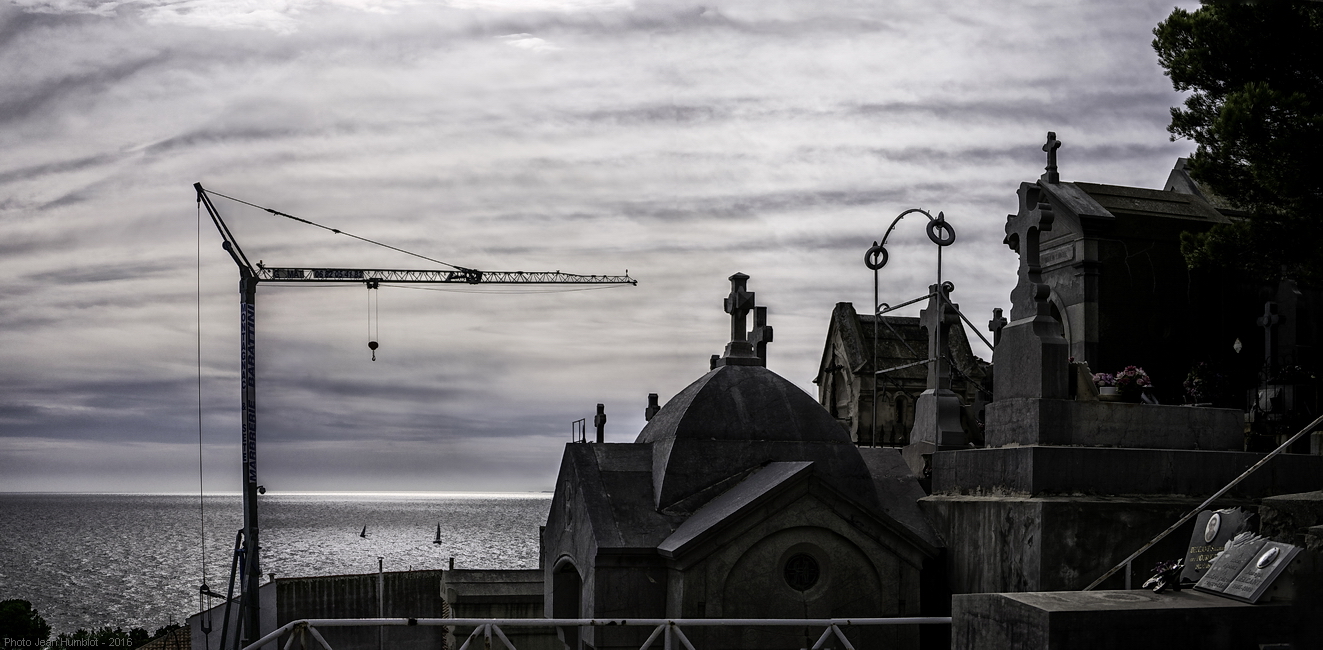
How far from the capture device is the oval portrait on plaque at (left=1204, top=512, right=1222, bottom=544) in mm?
8844

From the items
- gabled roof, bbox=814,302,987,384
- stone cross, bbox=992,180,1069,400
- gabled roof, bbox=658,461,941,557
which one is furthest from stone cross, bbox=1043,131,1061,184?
gabled roof, bbox=814,302,987,384

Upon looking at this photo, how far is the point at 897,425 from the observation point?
30.5m

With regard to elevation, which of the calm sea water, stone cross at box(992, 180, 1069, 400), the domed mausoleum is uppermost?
stone cross at box(992, 180, 1069, 400)

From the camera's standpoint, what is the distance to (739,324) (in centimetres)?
1474


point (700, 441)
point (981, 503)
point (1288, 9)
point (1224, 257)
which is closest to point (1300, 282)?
point (1224, 257)

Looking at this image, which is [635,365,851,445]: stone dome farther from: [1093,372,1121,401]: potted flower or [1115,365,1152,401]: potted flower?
[1115,365,1152,401]: potted flower

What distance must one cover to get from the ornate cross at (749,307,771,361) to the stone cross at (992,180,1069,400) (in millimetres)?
2996

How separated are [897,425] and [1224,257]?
1399 centimetres

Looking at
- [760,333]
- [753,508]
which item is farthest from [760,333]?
[753,508]

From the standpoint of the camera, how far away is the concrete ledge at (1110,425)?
1173 centimetres

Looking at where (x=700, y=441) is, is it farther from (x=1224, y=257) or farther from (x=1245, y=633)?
(x=1224, y=257)

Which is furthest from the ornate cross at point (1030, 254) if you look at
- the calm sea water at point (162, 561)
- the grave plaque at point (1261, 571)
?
the calm sea water at point (162, 561)

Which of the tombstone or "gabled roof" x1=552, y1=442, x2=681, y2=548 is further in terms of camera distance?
the tombstone

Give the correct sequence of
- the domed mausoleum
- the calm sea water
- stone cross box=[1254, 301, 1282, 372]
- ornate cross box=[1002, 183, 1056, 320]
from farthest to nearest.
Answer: the calm sea water, stone cross box=[1254, 301, 1282, 372], ornate cross box=[1002, 183, 1056, 320], the domed mausoleum
